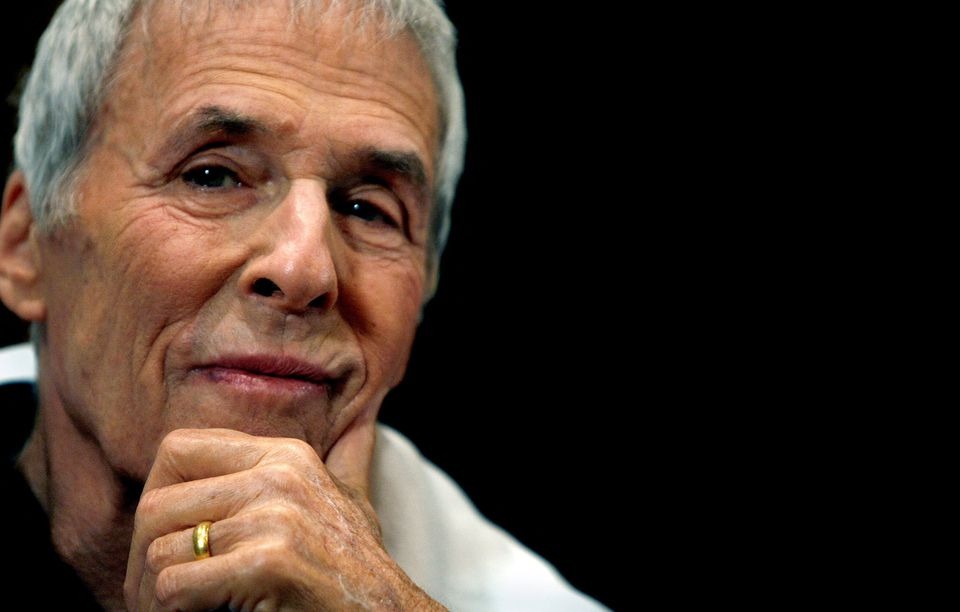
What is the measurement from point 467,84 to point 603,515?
42.8 inches

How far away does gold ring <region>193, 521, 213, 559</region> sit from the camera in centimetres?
132

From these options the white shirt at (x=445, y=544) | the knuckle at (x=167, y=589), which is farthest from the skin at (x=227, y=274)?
the white shirt at (x=445, y=544)

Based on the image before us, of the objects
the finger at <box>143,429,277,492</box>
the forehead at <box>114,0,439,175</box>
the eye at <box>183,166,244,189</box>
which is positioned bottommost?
the finger at <box>143,429,277,492</box>

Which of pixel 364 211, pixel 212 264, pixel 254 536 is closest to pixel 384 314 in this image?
pixel 364 211

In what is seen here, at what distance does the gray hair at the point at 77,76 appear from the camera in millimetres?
1735

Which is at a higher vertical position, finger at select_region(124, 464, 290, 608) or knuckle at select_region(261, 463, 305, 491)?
knuckle at select_region(261, 463, 305, 491)

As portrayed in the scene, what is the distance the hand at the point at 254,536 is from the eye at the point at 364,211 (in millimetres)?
479

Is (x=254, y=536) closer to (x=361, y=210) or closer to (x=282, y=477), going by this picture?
(x=282, y=477)

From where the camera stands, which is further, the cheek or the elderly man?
the cheek

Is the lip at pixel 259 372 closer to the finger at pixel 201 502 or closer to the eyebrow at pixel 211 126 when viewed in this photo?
the finger at pixel 201 502

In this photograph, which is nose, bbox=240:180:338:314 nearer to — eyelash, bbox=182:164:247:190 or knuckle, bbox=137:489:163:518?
eyelash, bbox=182:164:247:190

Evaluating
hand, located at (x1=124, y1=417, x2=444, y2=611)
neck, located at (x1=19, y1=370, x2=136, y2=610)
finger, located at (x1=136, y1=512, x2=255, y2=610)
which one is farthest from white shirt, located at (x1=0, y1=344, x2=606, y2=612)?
finger, located at (x1=136, y1=512, x2=255, y2=610)

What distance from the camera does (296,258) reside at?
157 centimetres

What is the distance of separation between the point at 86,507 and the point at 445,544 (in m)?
0.71
